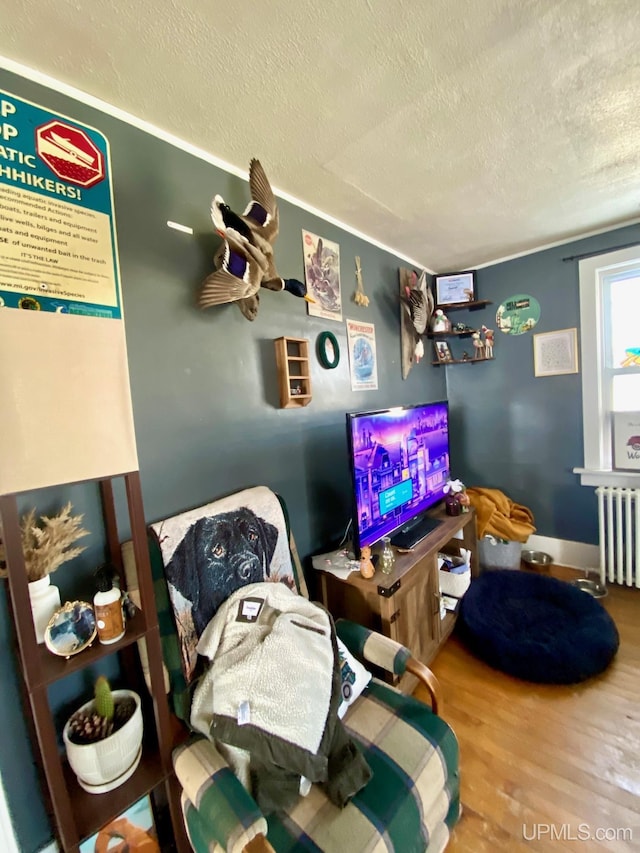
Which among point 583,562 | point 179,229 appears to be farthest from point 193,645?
point 583,562

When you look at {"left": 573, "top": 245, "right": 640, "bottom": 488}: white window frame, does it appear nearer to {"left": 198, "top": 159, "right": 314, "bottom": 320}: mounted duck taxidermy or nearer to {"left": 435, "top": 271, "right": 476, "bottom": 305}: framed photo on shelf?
{"left": 435, "top": 271, "right": 476, "bottom": 305}: framed photo on shelf

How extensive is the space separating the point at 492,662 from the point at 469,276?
259 centimetres

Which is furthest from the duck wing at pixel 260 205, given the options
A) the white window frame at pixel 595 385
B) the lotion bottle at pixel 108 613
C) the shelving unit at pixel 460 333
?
the white window frame at pixel 595 385

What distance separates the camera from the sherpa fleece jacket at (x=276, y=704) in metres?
0.84

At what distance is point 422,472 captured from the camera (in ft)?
6.61

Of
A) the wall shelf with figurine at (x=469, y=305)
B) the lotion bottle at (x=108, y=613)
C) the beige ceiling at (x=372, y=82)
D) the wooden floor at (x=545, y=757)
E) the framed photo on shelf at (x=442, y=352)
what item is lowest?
the wooden floor at (x=545, y=757)

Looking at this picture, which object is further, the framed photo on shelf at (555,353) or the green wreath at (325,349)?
the framed photo on shelf at (555,353)

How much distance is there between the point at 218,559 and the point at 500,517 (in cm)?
213

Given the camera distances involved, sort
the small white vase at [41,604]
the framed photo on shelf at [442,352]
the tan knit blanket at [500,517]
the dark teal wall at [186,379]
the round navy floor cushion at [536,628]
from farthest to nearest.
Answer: the framed photo on shelf at [442,352] < the tan knit blanket at [500,517] < the round navy floor cushion at [536,628] < the dark teal wall at [186,379] < the small white vase at [41,604]

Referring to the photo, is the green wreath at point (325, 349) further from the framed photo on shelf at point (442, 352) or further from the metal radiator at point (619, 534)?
the metal radiator at point (619, 534)

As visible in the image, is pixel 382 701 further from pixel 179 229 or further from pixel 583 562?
pixel 583 562

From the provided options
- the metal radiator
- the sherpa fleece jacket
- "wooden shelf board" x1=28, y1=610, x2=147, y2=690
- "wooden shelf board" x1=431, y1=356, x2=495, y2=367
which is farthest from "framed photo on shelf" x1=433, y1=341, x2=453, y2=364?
"wooden shelf board" x1=28, y1=610, x2=147, y2=690

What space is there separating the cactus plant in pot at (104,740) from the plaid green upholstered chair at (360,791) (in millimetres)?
124

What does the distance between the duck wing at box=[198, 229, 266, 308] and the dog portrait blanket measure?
746mm
